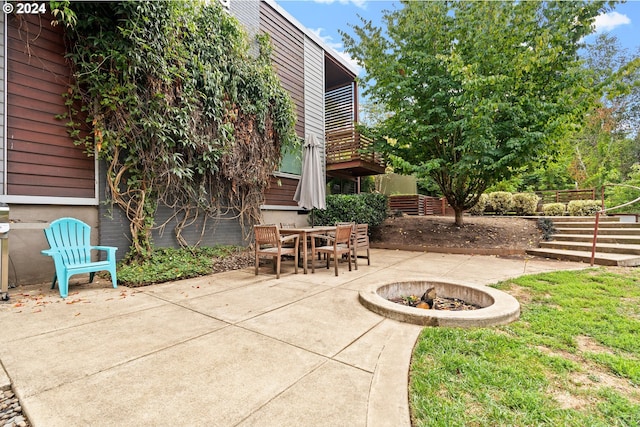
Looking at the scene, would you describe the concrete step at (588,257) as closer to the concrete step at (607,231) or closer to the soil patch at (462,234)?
the soil patch at (462,234)

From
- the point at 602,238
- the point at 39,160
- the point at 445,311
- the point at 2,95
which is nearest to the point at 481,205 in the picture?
the point at 602,238

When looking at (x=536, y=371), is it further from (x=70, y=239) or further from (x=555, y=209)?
(x=555, y=209)

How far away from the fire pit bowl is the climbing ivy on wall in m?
4.28

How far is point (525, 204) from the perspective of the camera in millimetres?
13305

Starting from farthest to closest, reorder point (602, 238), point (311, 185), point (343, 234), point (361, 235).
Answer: point (311, 185) < point (602, 238) < point (361, 235) < point (343, 234)

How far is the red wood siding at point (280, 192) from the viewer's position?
820 centimetres

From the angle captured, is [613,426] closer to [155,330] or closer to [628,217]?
[155,330]

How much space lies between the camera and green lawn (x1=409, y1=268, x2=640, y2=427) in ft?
4.92

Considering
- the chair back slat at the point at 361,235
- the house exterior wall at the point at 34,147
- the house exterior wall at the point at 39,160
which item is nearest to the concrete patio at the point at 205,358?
the house exterior wall at the point at 34,147

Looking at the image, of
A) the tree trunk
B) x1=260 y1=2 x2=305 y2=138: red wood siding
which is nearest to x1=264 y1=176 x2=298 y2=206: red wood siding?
x1=260 y1=2 x2=305 y2=138: red wood siding

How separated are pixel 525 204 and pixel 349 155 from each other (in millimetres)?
9349

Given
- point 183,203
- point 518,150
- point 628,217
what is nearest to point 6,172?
point 183,203

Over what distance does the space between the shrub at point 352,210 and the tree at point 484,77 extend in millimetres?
1772

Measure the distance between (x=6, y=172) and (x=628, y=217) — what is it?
15.8 metres
